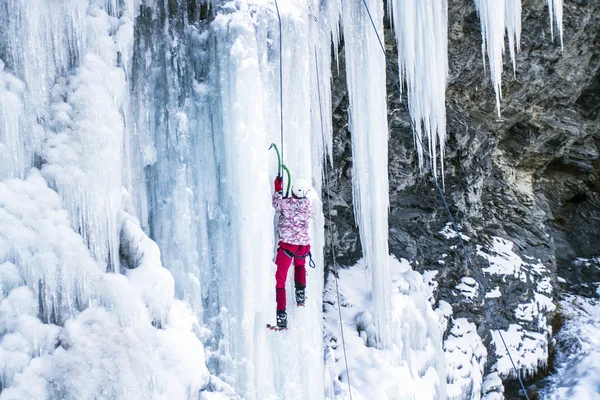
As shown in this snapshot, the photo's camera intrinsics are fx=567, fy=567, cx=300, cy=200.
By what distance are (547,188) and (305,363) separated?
7.73m

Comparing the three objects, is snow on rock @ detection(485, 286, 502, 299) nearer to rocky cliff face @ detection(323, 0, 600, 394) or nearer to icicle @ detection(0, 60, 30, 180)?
rocky cliff face @ detection(323, 0, 600, 394)

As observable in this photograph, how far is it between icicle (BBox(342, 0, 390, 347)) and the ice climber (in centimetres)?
147

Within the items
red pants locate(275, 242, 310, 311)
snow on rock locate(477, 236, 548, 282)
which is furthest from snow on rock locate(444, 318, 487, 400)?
red pants locate(275, 242, 310, 311)

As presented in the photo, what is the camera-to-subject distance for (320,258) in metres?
4.47

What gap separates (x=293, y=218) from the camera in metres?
3.87

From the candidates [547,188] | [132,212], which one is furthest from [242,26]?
[547,188]

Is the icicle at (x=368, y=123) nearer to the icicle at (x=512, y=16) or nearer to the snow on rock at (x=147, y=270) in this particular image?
the snow on rock at (x=147, y=270)

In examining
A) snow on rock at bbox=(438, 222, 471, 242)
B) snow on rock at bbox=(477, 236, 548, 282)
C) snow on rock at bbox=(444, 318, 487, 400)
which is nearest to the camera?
snow on rock at bbox=(444, 318, 487, 400)

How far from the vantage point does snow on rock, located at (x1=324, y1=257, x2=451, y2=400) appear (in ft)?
17.4

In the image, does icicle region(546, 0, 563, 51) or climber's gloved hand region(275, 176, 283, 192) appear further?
icicle region(546, 0, 563, 51)

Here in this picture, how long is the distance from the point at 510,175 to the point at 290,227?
20.3ft

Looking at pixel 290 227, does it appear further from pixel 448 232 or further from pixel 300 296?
pixel 448 232

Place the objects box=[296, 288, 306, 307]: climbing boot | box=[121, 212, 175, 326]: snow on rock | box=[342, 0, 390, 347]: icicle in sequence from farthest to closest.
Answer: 1. box=[342, 0, 390, 347]: icicle
2. box=[296, 288, 306, 307]: climbing boot
3. box=[121, 212, 175, 326]: snow on rock

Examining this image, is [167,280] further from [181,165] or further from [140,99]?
[140,99]
